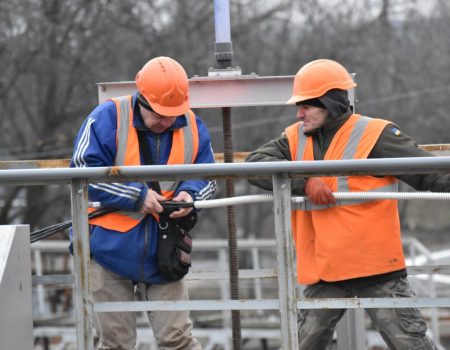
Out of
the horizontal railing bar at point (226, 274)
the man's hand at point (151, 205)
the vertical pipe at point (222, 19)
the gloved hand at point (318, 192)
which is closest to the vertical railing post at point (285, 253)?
the gloved hand at point (318, 192)

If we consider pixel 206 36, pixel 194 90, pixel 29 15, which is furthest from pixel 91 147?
Answer: pixel 206 36

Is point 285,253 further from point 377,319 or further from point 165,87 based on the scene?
point 165,87

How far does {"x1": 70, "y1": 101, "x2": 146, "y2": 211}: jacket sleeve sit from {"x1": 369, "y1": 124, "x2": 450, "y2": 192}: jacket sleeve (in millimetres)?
1156

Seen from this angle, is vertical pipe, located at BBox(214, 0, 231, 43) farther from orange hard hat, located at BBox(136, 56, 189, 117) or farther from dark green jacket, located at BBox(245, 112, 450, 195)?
dark green jacket, located at BBox(245, 112, 450, 195)

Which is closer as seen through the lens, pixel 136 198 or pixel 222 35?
pixel 136 198

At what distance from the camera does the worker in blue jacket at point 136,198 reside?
488cm

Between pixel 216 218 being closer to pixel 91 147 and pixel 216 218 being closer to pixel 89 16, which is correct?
pixel 89 16

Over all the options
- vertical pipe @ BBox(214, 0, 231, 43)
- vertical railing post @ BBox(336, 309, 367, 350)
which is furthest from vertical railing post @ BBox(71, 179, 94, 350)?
vertical pipe @ BBox(214, 0, 231, 43)

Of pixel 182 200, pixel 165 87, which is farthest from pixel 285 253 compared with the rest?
pixel 165 87

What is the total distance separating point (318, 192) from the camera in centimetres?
459

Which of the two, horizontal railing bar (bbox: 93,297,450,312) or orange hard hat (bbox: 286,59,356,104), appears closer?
horizontal railing bar (bbox: 93,297,450,312)

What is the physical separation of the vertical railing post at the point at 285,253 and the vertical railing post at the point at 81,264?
786 mm

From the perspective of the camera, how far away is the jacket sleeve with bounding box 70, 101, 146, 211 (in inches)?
190

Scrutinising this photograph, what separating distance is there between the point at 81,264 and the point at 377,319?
4.87ft
